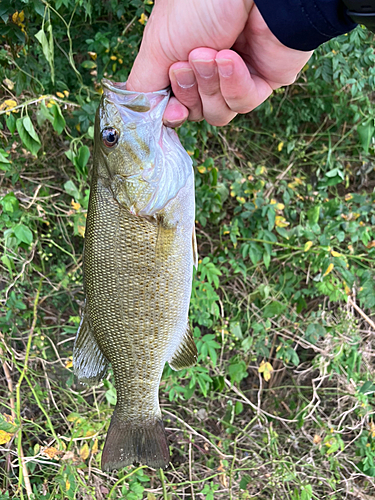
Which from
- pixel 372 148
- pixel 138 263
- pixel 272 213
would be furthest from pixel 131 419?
pixel 372 148

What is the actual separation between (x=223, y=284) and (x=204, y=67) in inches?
67.5

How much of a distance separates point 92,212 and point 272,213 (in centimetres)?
118

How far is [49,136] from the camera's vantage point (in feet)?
7.11

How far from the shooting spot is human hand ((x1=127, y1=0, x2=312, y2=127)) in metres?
0.90

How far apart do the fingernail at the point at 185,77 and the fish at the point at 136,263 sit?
7 centimetres

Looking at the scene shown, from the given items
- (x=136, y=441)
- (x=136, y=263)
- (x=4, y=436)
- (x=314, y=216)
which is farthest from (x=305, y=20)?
(x=4, y=436)

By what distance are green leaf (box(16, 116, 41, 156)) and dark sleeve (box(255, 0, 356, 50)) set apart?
95cm

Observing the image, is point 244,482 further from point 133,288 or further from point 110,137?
point 110,137

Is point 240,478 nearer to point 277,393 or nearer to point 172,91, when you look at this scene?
point 277,393

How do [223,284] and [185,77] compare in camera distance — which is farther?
[223,284]

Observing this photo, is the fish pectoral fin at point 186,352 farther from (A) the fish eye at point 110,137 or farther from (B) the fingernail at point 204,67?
(B) the fingernail at point 204,67

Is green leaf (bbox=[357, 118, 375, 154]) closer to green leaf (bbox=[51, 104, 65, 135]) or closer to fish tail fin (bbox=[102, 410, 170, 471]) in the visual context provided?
green leaf (bbox=[51, 104, 65, 135])

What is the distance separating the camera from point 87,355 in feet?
3.91

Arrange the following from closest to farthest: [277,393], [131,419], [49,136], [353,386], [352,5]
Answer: [352,5]
[131,419]
[49,136]
[353,386]
[277,393]
